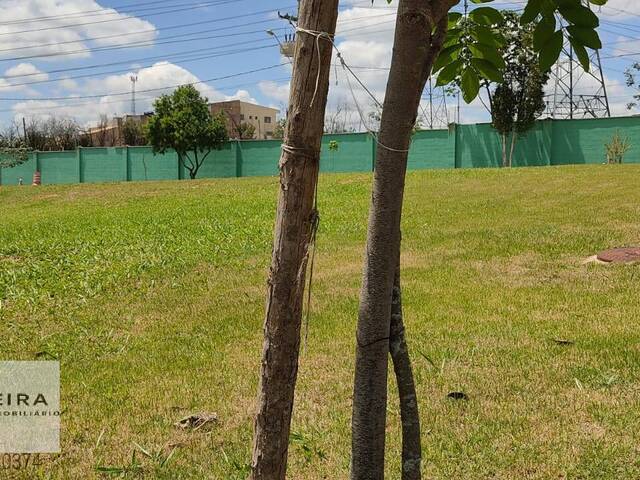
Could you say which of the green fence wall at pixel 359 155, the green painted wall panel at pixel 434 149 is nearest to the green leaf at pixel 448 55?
the green fence wall at pixel 359 155

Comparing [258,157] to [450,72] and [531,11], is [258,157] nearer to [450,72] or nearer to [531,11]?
[450,72]

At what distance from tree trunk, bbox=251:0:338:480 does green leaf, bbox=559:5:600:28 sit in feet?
2.03

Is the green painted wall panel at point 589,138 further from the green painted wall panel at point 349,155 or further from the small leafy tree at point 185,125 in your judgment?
the small leafy tree at point 185,125

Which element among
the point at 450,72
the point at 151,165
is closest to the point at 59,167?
the point at 151,165

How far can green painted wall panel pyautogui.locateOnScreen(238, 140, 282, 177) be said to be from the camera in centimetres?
3231

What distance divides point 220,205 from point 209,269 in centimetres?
781

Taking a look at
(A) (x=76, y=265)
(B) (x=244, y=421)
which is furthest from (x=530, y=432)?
(A) (x=76, y=265)

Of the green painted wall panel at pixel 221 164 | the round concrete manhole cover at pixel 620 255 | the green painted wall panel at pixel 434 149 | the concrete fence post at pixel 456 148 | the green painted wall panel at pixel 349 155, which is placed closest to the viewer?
the round concrete manhole cover at pixel 620 255

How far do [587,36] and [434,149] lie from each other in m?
27.8

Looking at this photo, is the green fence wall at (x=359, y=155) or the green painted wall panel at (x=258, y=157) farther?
the green painted wall panel at (x=258, y=157)

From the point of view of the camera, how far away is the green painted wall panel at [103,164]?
3625 centimetres

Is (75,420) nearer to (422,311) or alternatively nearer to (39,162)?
(422,311)

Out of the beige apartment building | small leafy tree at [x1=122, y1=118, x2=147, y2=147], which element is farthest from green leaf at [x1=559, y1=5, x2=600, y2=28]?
the beige apartment building

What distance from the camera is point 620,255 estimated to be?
6.83 m
